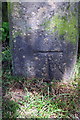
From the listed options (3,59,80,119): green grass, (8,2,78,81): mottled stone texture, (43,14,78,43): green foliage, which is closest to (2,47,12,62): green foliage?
(8,2,78,81): mottled stone texture

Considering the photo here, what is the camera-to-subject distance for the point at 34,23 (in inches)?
110

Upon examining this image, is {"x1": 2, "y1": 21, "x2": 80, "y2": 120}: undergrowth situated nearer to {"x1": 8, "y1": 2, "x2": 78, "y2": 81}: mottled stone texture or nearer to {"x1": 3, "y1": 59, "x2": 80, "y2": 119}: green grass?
{"x1": 3, "y1": 59, "x2": 80, "y2": 119}: green grass

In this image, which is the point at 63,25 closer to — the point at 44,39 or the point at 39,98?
Answer: the point at 44,39

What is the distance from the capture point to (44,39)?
286cm

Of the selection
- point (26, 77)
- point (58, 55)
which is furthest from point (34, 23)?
point (26, 77)

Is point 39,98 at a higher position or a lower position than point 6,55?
lower

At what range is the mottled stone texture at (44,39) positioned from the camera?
2.75 metres

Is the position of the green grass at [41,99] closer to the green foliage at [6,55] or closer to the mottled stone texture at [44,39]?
the mottled stone texture at [44,39]

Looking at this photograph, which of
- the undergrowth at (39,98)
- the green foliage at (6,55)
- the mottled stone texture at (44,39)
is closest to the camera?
the undergrowth at (39,98)

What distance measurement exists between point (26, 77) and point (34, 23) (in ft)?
2.98

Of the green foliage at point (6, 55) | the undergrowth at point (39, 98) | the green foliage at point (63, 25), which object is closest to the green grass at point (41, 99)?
the undergrowth at point (39, 98)

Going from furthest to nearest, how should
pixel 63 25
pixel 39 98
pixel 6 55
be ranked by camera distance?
pixel 6 55 → pixel 63 25 → pixel 39 98

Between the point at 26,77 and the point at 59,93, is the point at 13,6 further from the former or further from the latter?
the point at 59,93

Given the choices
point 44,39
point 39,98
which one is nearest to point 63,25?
point 44,39
